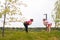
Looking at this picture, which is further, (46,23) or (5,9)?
(46,23)

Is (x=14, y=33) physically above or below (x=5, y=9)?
below

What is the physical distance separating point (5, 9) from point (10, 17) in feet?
2.12

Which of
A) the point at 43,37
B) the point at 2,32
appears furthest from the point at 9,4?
the point at 43,37

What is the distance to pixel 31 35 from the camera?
19281 mm

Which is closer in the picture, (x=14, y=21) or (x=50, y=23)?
(x=14, y=21)

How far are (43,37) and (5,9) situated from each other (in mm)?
3323

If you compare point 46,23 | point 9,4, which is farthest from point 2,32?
point 46,23

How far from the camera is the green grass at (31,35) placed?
18.8 metres

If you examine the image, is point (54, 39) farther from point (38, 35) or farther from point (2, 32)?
point (2, 32)

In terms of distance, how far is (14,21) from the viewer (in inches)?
743

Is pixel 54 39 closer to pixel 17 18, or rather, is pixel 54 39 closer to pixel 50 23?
pixel 50 23

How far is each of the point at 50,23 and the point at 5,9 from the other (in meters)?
3.58

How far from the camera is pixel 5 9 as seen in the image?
18.5 metres

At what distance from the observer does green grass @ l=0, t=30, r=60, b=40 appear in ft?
61.7
